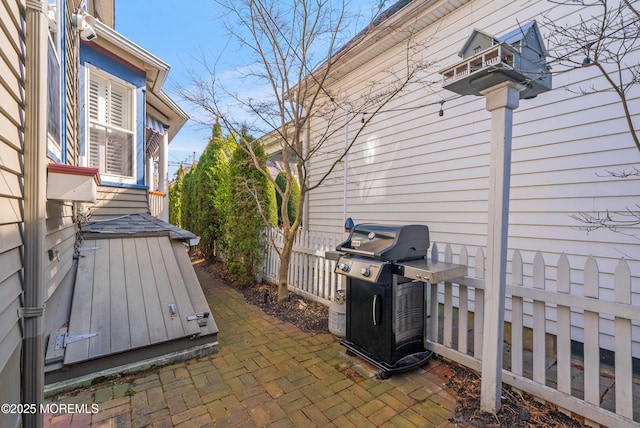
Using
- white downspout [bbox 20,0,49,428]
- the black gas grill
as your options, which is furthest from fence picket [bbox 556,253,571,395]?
white downspout [bbox 20,0,49,428]

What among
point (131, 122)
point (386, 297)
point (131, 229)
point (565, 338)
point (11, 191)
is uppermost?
point (131, 122)

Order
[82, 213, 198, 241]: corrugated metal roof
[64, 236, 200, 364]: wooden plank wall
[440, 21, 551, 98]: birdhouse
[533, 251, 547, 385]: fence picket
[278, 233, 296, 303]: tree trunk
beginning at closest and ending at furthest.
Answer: [440, 21, 551, 98]: birdhouse < [533, 251, 547, 385]: fence picket < [64, 236, 200, 364]: wooden plank wall < [82, 213, 198, 241]: corrugated metal roof < [278, 233, 296, 303]: tree trunk

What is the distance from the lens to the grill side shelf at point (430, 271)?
2.33 metres

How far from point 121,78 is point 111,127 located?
91 centimetres

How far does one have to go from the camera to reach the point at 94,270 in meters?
3.31

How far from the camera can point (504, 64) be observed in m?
1.91

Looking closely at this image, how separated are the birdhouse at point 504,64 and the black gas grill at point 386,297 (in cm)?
130

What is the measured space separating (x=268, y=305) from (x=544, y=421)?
11.3 ft

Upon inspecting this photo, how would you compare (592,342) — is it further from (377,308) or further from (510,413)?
(377,308)

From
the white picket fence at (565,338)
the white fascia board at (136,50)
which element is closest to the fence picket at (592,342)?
the white picket fence at (565,338)

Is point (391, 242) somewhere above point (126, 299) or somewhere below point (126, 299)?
above

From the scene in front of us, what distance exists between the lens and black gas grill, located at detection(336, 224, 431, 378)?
8.52 feet

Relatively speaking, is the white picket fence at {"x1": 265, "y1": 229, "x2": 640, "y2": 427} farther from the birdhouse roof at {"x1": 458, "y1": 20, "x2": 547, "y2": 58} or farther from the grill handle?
the birdhouse roof at {"x1": 458, "y1": 20, "x2": 547, "y2": 58}

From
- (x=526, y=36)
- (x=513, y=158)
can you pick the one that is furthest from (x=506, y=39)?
(x=513, y=158)
